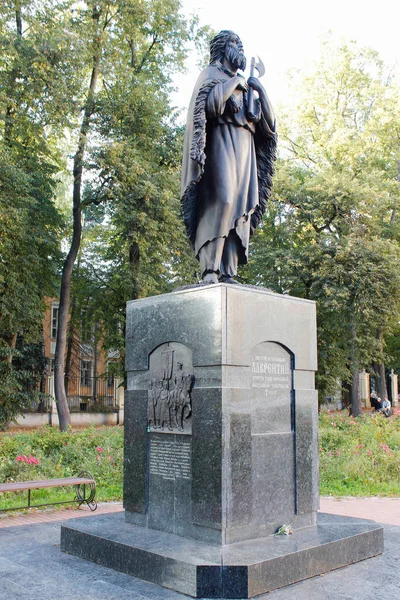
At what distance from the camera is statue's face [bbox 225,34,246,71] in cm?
619

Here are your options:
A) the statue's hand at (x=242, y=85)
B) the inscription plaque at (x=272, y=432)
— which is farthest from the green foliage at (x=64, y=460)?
the statue's hand at (x=242, y=85)

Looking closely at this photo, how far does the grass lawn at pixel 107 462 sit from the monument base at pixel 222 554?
3.99m

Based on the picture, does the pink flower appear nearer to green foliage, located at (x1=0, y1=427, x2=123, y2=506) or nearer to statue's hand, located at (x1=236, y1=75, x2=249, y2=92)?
green foliage, located at (x1=0, y1=427, x2=123, y2=506)

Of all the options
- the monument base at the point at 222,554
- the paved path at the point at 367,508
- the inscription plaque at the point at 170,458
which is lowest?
the paved path at the point at 367,508

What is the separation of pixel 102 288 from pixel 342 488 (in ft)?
55.0

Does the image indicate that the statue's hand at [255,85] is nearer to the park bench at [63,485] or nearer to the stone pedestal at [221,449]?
the stone pedestal at [221,449]

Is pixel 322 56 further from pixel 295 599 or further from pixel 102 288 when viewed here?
pixel 295 599

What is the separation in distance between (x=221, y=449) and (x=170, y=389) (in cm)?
86

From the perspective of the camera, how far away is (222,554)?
477cm

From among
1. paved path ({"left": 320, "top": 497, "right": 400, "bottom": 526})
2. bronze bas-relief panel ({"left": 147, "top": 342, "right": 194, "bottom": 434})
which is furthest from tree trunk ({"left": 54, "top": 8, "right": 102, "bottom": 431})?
bronze bas-relief panel ({"left": 147, "top": 342, "right": 194, "bottom": 434})

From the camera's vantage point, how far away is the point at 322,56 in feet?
95.0

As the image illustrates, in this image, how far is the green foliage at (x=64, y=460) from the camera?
32.4 ft

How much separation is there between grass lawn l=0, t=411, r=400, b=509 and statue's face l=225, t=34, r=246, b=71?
22.0 ft

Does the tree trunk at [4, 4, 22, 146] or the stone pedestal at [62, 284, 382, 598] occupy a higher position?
the tree trunk at [4, 4, 22, 146]
